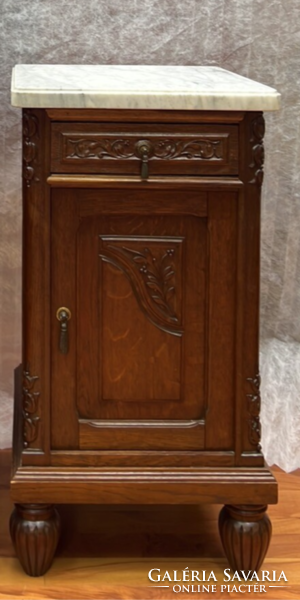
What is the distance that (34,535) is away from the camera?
1826 mm

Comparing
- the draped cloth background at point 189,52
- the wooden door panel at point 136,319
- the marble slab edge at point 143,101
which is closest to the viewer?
the marble slab edge at point 143,101

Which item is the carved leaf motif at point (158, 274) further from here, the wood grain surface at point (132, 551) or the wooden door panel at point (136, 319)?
the wood grain surface at point (132, 551)

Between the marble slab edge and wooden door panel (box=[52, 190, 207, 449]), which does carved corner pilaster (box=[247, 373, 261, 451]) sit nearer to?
wooden door panel (box=[52, 190, 207, 449])

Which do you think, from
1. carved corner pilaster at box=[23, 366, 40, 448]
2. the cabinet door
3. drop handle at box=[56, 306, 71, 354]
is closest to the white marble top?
the cabinet door

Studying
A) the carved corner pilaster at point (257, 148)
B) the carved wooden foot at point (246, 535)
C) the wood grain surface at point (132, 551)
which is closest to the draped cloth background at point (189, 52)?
the wood grain surface at point (132, 551)

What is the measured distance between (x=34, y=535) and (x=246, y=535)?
378 mm

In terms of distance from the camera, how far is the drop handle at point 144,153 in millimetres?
1702

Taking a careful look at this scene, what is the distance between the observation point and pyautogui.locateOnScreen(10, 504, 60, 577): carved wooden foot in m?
1.83

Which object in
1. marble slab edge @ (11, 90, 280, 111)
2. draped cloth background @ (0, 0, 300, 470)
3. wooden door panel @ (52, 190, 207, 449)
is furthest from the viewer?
draped cloth background @ (0, 0, 300, 470)

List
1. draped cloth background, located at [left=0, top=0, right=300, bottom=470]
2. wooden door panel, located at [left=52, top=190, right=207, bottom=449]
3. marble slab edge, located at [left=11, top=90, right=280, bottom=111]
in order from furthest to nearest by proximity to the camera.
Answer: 1. draped cloth background, located at [left=0, top=0, right=300, bottom=470]
2. wooden door panel, located at [left=52, top=190, right=207, bottom=449]
3. marble slab edge, located at [left=11, top=90, right=280, bottom=111]

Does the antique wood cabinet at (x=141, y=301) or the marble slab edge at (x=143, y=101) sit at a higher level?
the marble slab edge at (x=143, y=101)

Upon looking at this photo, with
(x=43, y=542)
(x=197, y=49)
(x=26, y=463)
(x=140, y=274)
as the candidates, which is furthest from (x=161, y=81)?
(x=43, y=542)

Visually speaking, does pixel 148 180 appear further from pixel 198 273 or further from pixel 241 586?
pixel 241 586

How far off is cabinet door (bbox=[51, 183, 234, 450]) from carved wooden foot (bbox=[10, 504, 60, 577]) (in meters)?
0.13
